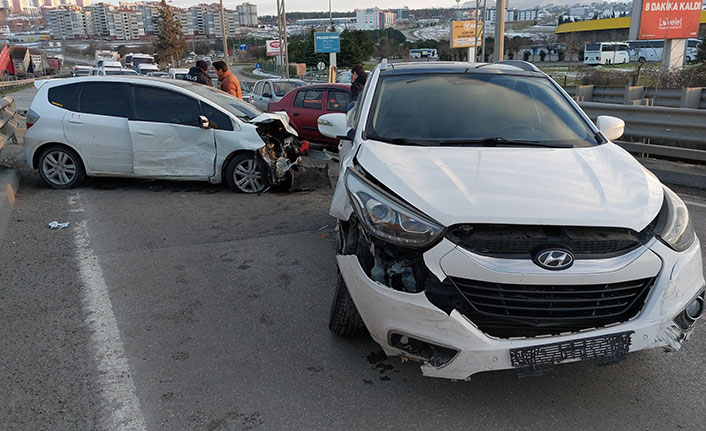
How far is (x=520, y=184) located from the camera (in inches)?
120

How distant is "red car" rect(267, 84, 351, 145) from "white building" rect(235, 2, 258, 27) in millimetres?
186937

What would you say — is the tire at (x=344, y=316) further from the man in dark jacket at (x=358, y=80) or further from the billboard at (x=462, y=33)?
the billboard at (x=462, y=33)

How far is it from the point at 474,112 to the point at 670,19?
26216mm

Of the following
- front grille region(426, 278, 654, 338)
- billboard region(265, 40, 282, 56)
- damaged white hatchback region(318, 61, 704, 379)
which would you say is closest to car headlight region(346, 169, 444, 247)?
damaged white hatchback region(318, 61, 704, 379)

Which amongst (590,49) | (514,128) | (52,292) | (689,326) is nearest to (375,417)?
(689,326)

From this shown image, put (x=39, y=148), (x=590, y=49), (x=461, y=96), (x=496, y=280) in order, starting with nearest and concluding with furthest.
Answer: (x=496, y=280) → (x=461, y=96) → (x=39, y=148) → (x=590, y=49)

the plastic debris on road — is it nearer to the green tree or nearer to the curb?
the curb

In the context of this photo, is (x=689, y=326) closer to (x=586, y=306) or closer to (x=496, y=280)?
(x=586, y=306)

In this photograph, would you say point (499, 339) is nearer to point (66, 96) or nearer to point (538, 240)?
point (538, 240)

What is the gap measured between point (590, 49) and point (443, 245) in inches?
2478

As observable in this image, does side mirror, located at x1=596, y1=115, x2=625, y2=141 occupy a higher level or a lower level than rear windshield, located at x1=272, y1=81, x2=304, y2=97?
Answer: higher

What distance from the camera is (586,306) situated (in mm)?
2744

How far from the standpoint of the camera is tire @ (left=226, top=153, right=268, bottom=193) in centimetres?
827

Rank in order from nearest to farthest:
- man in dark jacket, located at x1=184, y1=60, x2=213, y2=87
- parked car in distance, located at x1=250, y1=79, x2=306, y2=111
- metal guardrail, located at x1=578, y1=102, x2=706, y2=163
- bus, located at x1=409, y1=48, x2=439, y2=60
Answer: metal guardrail, located at x1=578, y1=102, x2=706, y2=163 → man in dark jacket, located at x1=184, y1=60, x2=213, y2=87 → parked car in distance, located at x1=250, y1=79, x2=306, y2=111 → bus, located at x1=409, y1=48, x2=439, y2=60
